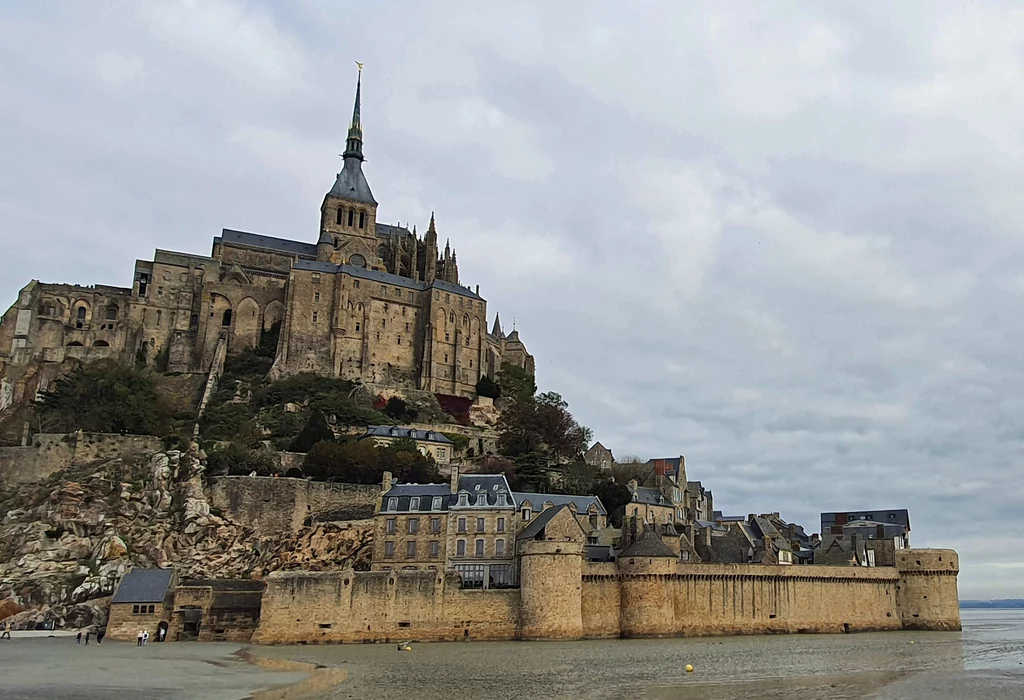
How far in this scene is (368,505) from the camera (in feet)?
164

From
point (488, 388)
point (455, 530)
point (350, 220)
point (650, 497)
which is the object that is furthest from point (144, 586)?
point (350, 220)

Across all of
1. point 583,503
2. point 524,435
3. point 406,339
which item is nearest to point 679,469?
point 524,435

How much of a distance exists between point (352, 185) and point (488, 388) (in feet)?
91.8

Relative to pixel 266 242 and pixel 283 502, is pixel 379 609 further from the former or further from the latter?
pixel 266 242

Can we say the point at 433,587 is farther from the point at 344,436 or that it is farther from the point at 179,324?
the point at 179,324

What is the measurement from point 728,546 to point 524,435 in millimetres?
16042

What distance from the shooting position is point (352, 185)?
91188 millimetres

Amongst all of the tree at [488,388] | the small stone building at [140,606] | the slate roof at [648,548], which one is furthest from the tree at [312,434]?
the slate roof at [648,548]

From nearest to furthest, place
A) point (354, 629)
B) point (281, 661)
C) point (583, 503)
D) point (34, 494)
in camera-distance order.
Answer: point (281, 661) → point (354, 629) → point (34, 494) → point (583, 503)

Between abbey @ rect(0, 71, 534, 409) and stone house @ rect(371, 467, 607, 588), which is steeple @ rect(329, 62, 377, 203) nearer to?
abbey @ rect(0, 71, 534, 409)

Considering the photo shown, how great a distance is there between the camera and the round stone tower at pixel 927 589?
54531 millimetres

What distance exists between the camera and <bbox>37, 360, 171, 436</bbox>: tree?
2170 inches

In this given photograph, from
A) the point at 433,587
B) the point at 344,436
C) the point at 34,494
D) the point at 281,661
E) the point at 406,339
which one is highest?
the point at 406,339

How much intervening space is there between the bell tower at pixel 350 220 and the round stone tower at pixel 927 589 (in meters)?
50.3
